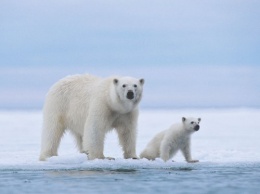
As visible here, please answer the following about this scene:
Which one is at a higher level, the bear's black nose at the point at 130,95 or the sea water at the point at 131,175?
the bear's black nose at the point at 130,95

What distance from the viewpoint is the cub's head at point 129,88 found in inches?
333

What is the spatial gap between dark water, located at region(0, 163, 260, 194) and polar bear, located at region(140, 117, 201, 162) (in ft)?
2.68

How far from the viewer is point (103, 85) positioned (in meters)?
9.22

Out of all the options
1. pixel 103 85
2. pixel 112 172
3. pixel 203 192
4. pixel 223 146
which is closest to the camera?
pixel 203 192

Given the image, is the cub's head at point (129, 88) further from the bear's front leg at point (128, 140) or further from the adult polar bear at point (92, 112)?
the bear's front leg at point (128, 140)

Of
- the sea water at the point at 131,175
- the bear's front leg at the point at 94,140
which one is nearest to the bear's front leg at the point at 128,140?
the bear's front leg at the point at 94,140

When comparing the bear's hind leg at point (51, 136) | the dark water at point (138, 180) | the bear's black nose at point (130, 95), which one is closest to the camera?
the dark water at point (138, 180)

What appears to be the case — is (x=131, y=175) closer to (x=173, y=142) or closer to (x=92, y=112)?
(x=92, y=112)

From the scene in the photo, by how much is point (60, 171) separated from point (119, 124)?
4.97 feet

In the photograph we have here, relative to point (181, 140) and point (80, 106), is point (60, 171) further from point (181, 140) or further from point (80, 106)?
point (181, 140)

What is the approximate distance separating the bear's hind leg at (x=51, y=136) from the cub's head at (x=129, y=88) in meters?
1.72

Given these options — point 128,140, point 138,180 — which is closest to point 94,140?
point 128,140

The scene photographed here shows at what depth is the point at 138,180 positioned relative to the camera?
282 inches

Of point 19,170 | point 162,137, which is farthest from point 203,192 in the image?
point 162,137
